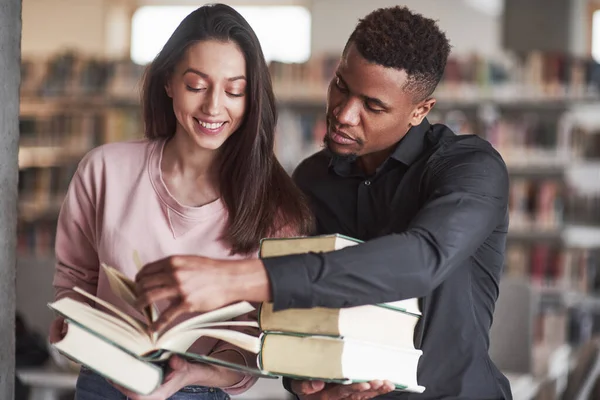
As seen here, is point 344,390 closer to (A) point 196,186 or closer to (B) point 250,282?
(B) point 250,282

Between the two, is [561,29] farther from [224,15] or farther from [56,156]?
[224,15]

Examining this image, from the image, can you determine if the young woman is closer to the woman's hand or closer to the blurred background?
the woman's hand

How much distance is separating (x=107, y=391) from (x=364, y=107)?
61 cm

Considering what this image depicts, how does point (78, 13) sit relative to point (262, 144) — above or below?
above

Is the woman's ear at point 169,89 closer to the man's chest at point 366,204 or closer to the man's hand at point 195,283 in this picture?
the man's chest at point 366,204

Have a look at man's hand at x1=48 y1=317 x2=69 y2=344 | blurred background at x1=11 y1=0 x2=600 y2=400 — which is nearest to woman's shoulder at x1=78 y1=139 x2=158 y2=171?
man's hand at x1=48 y1=317 x2=69 y2=344

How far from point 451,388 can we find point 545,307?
3.88 m

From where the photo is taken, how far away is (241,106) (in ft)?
4.51

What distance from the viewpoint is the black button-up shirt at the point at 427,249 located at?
3.33 ft

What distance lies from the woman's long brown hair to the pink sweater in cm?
4

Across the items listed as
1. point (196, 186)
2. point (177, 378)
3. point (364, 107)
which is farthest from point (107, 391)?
point (364, 107)

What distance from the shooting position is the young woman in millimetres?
1356

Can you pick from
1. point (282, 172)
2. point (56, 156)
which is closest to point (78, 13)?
point (56, 156)

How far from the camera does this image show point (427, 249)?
3.52 feet
